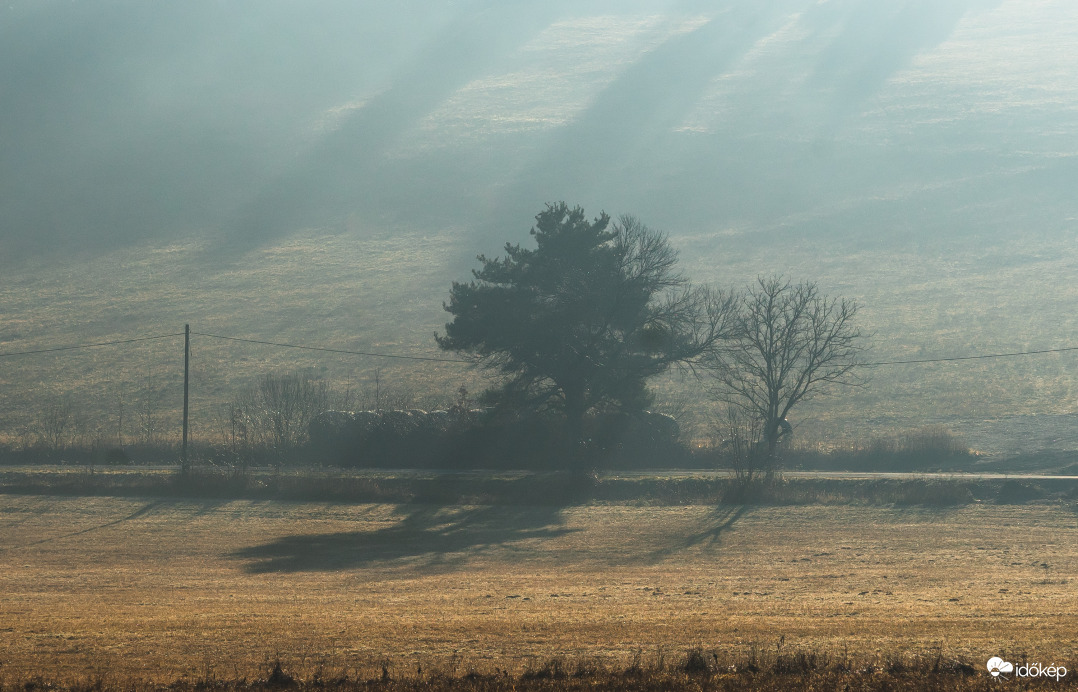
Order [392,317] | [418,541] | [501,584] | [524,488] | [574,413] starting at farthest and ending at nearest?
[392,317], [574,413], [524,488], [418,541], [501,584]

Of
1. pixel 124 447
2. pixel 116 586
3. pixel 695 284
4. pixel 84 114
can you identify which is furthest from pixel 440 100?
pixel 116 586

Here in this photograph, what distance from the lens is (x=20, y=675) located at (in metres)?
10.5

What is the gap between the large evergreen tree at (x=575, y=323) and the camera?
122 feet

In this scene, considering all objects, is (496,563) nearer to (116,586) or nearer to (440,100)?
(116,586)

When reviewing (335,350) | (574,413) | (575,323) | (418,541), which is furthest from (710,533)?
(335,350)

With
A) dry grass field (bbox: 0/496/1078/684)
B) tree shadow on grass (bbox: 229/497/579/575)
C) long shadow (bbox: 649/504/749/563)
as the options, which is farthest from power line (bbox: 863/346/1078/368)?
tree shadow on grass (bbox: 229/497/579/575)

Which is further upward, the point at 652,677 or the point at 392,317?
the point at 392,317

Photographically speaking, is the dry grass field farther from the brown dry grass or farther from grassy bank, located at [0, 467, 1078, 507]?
the brown dry grass

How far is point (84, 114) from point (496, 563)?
172 metres

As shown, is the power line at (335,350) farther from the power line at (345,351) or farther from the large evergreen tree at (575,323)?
the large evergreen tree at (575,323)

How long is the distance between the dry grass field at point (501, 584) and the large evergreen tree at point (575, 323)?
662cm

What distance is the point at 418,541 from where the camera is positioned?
26969mm

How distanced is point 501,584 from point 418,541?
7.68 meters

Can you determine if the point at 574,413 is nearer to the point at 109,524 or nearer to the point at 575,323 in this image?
the point at 575,323
